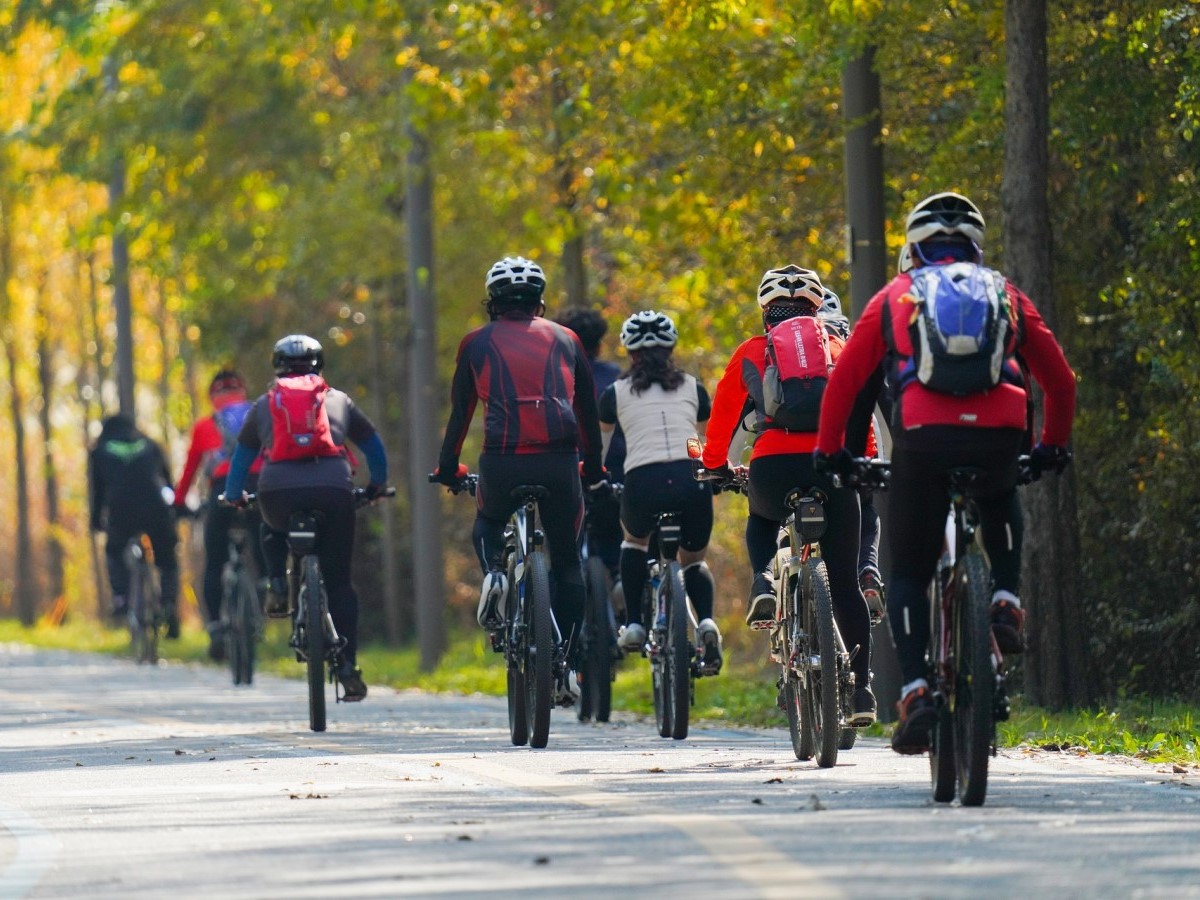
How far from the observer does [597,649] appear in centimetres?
1395

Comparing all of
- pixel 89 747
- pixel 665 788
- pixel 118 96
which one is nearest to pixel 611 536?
pixel 89 747

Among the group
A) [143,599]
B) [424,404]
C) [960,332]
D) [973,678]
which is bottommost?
[973,678]

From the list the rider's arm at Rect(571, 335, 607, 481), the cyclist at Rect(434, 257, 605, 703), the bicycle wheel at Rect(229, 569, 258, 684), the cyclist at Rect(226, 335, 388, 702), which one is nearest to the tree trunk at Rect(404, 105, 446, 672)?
the bicycle wheel at Rect(229, 569, 258, 684)

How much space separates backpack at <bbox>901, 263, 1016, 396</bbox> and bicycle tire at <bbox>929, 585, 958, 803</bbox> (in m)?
0.80

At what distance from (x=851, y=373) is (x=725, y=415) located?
2484mm

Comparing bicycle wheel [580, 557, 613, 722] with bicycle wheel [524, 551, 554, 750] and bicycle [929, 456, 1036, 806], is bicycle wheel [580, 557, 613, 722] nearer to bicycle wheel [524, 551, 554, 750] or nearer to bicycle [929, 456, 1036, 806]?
bicycle wheel [524, 551, 554, 750]

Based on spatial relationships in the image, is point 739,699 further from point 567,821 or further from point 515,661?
point 567,821

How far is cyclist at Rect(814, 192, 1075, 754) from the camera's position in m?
8.72

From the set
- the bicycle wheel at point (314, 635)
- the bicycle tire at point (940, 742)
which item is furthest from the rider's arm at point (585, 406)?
the bicycle tire at point (940, 742)

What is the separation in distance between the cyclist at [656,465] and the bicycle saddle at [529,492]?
80cm

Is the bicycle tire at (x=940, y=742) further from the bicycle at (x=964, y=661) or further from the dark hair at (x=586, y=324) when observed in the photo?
the dark hair at (x=586, y=324)

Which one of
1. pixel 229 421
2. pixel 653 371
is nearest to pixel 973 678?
pixel 653 371

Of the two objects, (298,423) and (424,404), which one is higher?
(424,404)

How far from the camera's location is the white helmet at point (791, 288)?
37.5 ft
